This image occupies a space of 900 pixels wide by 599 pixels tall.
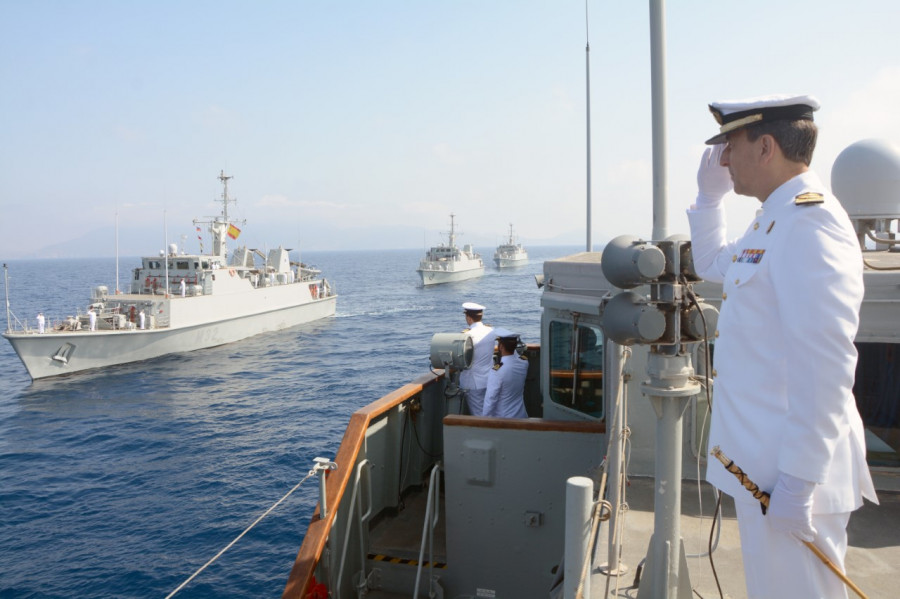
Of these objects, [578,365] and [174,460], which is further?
[174,460]

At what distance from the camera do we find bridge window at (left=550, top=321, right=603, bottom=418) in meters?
5.66

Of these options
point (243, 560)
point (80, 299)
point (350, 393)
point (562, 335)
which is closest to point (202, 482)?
point (243, 560)

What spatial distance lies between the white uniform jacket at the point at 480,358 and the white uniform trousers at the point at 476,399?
0.05 metres

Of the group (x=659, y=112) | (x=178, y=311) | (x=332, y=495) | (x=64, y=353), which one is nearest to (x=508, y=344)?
(x=332, y=495)

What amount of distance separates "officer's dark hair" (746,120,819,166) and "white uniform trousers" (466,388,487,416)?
16.7 ft

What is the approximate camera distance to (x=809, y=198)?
1870mm

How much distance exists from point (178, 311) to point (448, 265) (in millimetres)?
48767

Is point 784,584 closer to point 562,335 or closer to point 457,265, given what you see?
point 562,335

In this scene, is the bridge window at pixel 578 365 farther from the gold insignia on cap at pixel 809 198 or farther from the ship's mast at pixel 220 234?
the ship's mast at pixel 220 234

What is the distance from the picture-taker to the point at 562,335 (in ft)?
19.3

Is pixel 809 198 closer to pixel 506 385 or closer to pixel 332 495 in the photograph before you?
pixel 332 495

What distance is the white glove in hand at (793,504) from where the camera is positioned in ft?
5.79

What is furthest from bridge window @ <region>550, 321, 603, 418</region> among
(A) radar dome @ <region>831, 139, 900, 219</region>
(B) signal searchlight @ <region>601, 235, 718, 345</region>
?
(B) signal searchlight @ <region>601, 235, 718, 345</region>

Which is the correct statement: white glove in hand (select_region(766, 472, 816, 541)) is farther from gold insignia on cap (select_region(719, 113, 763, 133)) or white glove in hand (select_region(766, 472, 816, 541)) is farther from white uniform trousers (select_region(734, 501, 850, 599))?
gold insignia on cap (select_region(719, 113, 763, 133))
